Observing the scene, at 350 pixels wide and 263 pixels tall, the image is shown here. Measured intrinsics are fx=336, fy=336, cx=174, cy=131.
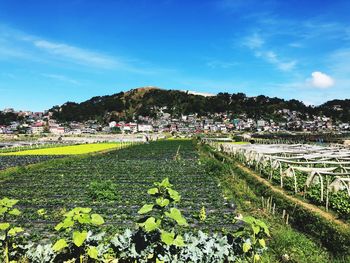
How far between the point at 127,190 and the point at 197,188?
4.64 meters

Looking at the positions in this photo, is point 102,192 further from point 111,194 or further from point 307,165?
point 307,165

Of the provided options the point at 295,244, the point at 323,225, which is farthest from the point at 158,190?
the point at 323,225

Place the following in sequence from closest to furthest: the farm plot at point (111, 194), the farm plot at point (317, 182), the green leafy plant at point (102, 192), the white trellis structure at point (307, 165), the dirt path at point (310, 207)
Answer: the dirt path at point (310, 207) < the farm plot at point (317, 182) < the farm plot at point (111, 194) < the white trellis structure at point (307, 165) < the green leafy plant at point (102, 192)

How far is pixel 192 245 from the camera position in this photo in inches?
268

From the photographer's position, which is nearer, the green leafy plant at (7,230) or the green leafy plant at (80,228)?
the green leafy plant at (80,228)

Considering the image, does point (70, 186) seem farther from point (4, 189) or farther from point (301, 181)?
point (301, 181)

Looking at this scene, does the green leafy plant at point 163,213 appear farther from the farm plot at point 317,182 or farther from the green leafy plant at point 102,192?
the green leafy plant at point 102,192

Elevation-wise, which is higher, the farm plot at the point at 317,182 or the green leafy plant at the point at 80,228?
the green leafy plant at the point at 80,228

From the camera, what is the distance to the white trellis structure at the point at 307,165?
1678 centimetres

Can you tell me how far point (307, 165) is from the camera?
25.1 meters

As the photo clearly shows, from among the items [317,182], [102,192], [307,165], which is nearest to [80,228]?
[102,192]

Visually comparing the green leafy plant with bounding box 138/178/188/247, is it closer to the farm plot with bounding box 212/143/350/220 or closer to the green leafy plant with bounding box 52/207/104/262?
the green leafy plant with bounding box 52/207/104/262

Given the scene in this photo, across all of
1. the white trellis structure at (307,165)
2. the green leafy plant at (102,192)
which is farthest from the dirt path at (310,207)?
the green leafy plant at (102,192)

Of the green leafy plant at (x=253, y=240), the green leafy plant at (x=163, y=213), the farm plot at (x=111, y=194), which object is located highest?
the green leafy plant at (x=163, y=213)
